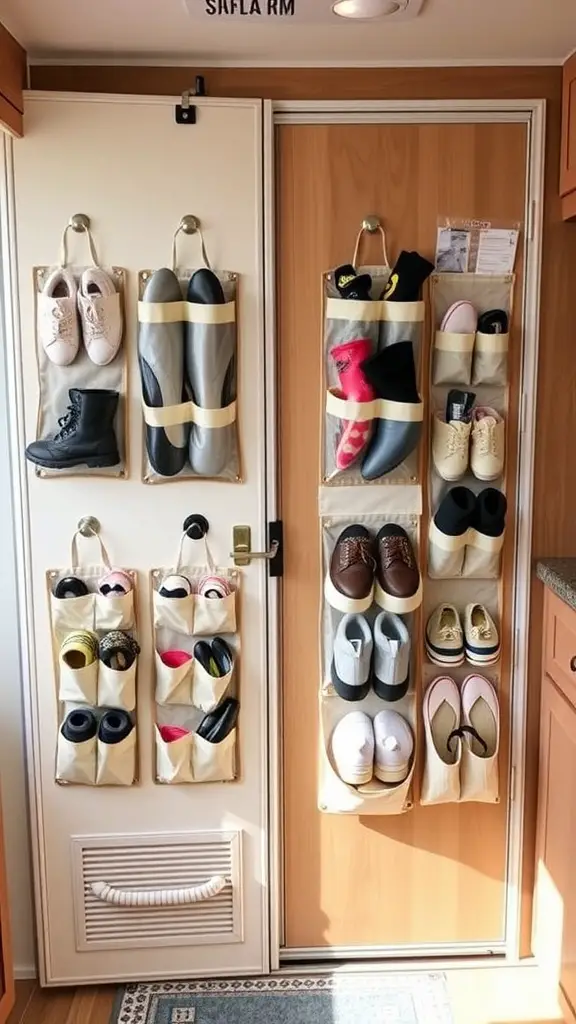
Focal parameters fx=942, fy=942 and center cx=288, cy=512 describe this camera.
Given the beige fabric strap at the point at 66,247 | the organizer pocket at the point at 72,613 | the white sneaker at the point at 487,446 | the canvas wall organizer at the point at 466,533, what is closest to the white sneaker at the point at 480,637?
the canvas wall organizer at the point at 466,533

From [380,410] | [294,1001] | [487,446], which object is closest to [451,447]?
[487,446]

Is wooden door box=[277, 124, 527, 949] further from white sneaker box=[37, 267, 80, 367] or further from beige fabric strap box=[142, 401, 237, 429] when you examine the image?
white sneaker box=[37, 267, 80, 367]

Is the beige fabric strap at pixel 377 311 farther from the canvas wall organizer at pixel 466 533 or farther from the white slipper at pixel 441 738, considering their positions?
the white slipper at pixel 441 738

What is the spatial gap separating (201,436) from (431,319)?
59 cm

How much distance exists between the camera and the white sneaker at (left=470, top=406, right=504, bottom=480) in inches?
83.9

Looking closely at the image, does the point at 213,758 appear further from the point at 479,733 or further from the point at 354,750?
the point at 479,733

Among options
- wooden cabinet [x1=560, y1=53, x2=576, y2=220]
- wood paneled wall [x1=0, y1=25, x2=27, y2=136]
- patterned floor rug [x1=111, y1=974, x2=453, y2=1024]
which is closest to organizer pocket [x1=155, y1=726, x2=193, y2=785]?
patterned floor rug [x1=111, y1=974, x2=453, y2=1024]

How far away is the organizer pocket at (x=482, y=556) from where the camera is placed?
2.18 m

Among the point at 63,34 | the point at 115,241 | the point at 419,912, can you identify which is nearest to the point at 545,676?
the point at 419,912

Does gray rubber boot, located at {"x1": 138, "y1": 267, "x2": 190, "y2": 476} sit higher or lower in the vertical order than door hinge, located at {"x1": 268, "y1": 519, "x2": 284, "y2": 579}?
higher

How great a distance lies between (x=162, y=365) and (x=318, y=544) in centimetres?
56

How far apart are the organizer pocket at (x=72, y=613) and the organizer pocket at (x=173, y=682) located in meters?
0.18

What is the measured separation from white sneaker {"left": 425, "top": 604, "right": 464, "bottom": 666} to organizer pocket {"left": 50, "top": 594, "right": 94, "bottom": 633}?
803 mm

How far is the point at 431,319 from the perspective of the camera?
2162 millimetres
